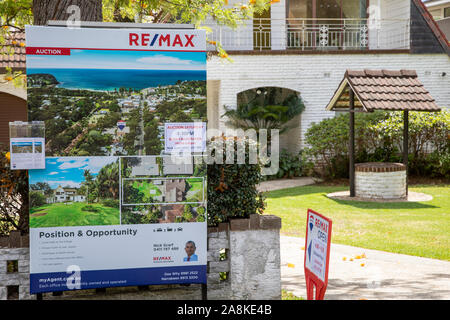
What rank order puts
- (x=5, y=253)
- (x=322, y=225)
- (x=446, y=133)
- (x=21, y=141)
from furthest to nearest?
(x=446, y=133)
(x=5, y=253)
(x=21, y=141)
(x=322, y=225)

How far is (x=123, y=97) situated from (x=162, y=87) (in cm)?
34

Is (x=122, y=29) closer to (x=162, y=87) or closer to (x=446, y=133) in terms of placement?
(x=162, y=87)

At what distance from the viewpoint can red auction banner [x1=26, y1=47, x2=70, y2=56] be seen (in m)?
4.18

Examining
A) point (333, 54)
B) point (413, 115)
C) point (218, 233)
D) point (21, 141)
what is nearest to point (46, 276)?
point (21, 141)

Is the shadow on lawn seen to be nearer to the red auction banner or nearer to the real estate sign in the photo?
the real estate sign

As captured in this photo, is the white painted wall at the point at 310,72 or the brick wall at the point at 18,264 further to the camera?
the white painted wall at the point at 310,72

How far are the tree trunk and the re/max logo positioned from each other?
44.8 inches

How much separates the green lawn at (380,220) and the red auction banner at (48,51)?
5218 mm

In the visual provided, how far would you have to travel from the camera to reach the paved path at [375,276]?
5324 millimetres

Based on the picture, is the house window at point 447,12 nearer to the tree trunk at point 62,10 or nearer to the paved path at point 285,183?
the paved path at point 285,183

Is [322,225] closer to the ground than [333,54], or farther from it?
closer to the ground

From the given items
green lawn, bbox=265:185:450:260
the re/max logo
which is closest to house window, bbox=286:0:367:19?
green lawn, bbox=265:185:450:260

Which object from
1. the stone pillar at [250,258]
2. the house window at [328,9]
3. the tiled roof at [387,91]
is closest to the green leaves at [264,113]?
the house window at [328,9]

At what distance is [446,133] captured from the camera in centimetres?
1489
